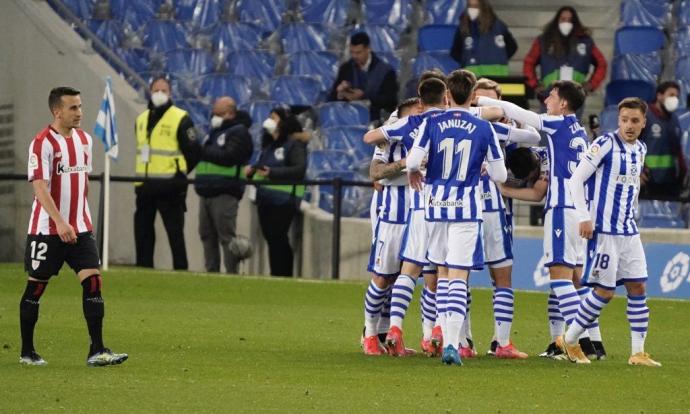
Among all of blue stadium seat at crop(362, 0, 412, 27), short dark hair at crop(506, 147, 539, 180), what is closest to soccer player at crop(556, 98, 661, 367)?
short dark hair at crop(506, 147, 539, 180)

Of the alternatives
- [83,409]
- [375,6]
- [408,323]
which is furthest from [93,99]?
[83,409]

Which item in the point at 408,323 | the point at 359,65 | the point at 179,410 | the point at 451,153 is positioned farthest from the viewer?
the point at 359,65

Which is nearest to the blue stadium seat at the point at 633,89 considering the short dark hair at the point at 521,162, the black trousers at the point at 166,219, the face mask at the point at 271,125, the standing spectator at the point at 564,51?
the standing spectator at the point at 564,51

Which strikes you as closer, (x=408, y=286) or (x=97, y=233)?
(x=408, y=286)

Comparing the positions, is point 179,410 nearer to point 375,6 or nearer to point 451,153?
point 451,153

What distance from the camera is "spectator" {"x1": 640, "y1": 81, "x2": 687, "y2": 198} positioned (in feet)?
65.1

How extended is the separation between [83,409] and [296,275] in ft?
37.6

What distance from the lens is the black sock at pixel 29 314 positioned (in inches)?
465

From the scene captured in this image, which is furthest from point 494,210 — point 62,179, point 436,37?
point 436,37

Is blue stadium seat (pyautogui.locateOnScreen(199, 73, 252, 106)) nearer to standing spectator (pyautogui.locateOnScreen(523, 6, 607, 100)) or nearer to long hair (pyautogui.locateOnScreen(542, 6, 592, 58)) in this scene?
standing spectator (pyautogui.locateOnScreen(523, 6, 607, 100))

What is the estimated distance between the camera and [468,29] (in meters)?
22.2

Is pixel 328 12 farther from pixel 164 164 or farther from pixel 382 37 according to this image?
pixel 164 164

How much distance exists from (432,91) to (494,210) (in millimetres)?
1057

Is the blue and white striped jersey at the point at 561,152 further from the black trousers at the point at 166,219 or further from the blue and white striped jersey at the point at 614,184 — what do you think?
the black trousers at the point at 166,219
